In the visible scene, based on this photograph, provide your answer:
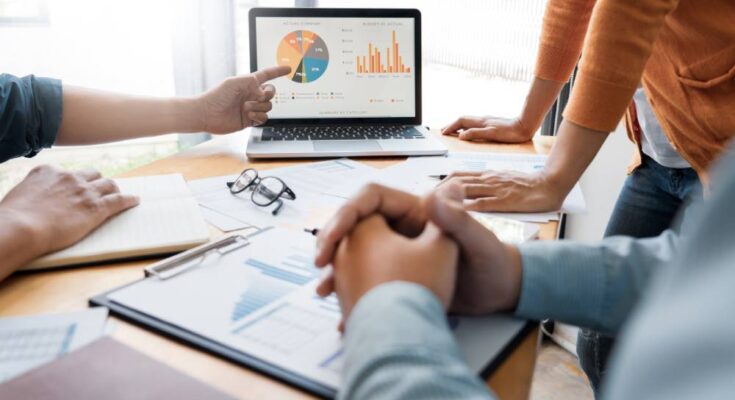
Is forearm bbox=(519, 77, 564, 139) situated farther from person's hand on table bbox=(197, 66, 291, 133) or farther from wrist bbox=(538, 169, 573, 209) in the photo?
person's hand on table bbox=(197, 66, 291, 133)

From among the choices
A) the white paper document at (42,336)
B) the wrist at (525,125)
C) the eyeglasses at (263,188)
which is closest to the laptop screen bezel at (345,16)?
the wrist at (525,125)

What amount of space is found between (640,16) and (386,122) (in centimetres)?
66

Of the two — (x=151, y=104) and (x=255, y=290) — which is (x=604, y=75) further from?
(x=151, y=104)

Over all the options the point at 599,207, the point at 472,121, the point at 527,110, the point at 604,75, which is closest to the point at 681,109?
the point at 604,75

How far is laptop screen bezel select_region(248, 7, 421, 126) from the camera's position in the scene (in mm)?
1348

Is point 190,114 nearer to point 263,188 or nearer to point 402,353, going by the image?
point 263,188

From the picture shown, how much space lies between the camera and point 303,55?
4.49 feet

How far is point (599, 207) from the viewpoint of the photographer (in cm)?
179

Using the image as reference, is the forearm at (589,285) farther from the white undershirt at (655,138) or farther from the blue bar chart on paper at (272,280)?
the white undershirt at (655,138)

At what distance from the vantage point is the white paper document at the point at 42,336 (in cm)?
53

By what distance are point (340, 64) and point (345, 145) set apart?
0.79ft

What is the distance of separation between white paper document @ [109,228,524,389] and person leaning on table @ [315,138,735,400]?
1.5 inches

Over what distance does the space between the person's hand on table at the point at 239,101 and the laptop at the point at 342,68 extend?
71 millimetres

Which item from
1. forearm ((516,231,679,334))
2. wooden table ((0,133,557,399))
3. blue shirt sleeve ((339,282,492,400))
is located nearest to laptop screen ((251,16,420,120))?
wooden table ((0,133,557,399))
